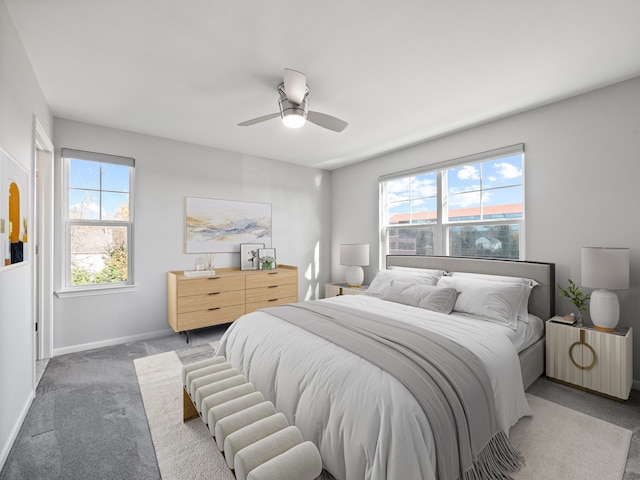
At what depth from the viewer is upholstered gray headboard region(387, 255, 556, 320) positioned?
9.36 feet

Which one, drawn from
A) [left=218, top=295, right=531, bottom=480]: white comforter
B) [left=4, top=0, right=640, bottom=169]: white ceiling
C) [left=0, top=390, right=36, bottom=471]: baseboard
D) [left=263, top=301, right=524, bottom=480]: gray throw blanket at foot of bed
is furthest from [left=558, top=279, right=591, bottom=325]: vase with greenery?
[left=0, top=390, right=36, bottom=471]: baseboard

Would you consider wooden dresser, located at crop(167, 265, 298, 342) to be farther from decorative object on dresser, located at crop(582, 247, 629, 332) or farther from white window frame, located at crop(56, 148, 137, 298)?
decorative object on dresser, located at crop(582, 247, 629, 332)

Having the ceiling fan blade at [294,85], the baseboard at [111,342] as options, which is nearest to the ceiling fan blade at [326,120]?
the ceiling fan blade at [294,85]

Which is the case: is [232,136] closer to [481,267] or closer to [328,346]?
[328,346]

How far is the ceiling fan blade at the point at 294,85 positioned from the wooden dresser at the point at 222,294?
244 cm

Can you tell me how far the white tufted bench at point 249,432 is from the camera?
1.24 metres

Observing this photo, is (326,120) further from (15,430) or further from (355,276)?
(15,430)

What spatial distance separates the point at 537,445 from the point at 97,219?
15.0ft

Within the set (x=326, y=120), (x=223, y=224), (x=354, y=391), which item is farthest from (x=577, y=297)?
(x=223, y=224)

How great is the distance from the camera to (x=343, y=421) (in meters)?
1.45

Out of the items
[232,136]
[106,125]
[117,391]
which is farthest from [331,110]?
[117,391]

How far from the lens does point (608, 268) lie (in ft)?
7.81

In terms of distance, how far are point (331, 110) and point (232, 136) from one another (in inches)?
58.3

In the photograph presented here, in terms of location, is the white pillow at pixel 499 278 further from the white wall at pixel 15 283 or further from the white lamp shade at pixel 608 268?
the white wall at pixel 15 283
